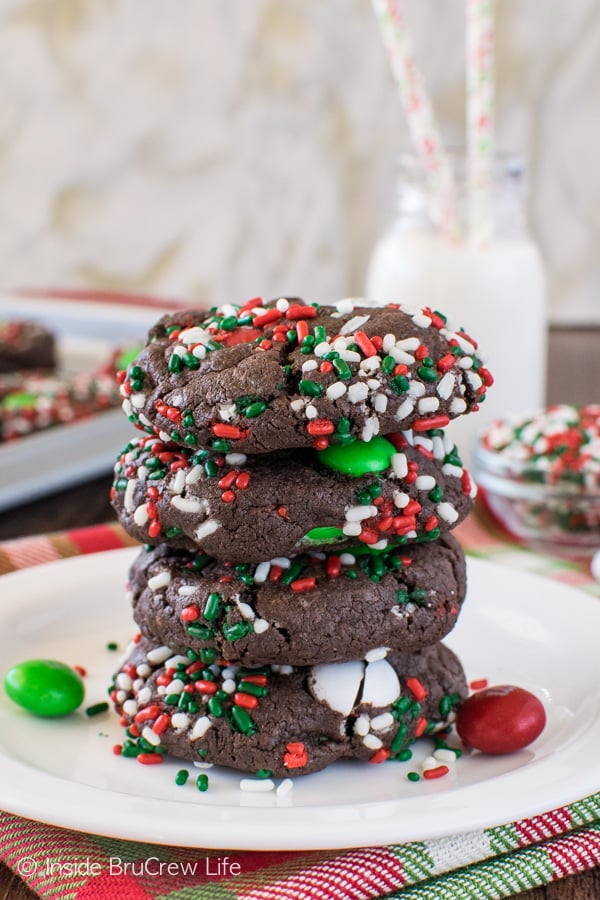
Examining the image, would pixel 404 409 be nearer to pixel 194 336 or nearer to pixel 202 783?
pixel 194 336

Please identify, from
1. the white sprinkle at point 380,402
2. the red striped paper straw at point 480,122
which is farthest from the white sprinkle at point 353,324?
the red striped paper straw at point 480,122

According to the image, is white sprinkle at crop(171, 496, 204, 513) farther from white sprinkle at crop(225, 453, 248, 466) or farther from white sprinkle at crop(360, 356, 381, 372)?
white sprinkle at crop(360, 356, 381, 372)

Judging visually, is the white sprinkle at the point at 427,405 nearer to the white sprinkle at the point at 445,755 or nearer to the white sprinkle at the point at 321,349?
the white sprinkle at the point at 321,349

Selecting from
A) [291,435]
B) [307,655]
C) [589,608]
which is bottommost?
[589,608]

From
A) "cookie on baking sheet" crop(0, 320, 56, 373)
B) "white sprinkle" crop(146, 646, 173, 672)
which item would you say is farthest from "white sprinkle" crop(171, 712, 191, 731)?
"cookie on baking sheet" crop(0, 320, 56, 373)

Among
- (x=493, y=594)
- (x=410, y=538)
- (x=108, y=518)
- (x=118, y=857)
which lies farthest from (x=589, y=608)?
(x=108, y=518)

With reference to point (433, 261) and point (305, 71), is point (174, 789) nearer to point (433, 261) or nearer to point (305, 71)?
point (433, 261)
